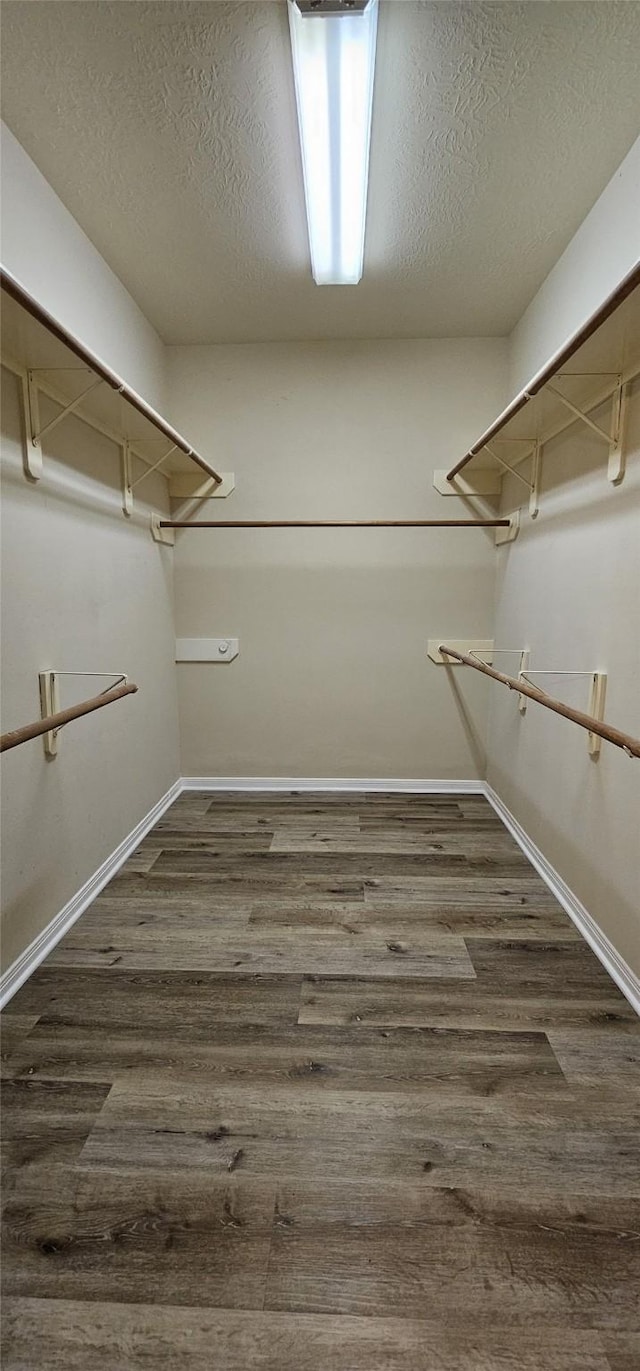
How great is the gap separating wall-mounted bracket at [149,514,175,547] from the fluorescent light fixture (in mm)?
1322

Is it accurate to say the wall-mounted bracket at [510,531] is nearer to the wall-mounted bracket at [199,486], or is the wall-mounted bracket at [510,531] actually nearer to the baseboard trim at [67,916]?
the wall-mounted bracket at [199,486]

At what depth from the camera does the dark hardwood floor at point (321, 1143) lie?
87cm

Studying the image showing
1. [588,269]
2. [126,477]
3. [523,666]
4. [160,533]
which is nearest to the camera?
[588,269]

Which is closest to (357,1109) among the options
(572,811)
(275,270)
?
(572,811)

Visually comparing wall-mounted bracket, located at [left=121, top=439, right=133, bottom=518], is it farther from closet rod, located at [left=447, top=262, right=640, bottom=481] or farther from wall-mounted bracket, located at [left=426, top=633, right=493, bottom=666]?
wall-mounted bracket, located at [left=426, top=633, right=493, bottom=666]

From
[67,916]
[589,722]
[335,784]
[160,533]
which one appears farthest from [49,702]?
[335,784]

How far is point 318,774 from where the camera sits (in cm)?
316

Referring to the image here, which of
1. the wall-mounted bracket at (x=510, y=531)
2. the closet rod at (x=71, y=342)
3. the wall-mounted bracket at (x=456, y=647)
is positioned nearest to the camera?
the closet rod at (x=71, y=342)

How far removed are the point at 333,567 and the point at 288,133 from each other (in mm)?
1718

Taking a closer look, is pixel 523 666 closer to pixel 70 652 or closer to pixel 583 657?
pixel 583 657

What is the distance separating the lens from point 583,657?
1.91 meters

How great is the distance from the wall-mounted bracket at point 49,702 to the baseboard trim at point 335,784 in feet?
4.72

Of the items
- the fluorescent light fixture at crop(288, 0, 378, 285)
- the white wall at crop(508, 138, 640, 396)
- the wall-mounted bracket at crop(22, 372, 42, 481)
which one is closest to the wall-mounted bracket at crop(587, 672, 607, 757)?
the white wall at crop(508, 138, 640, 396)

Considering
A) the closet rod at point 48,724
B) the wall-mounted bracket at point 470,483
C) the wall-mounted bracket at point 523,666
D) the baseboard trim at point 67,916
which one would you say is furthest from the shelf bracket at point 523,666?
the baseboard trim at point 67,916
